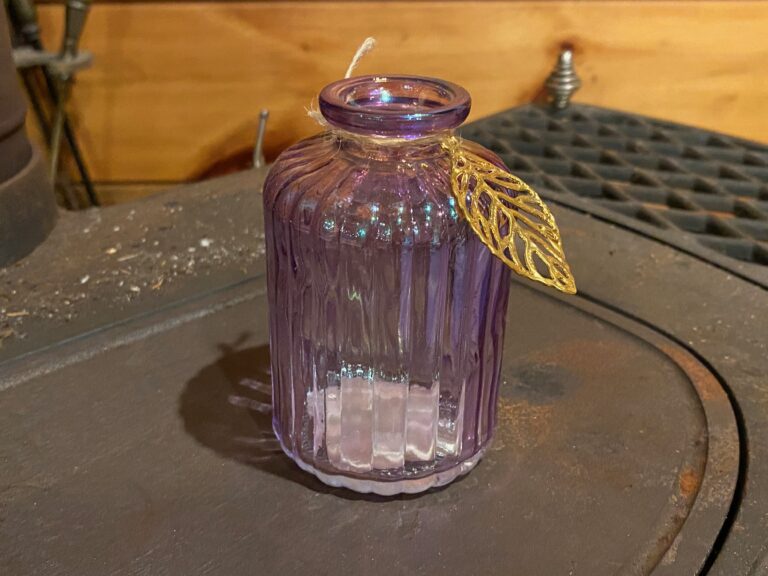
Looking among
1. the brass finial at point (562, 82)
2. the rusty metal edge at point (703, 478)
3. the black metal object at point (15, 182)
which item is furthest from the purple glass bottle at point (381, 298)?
the brass finial at point (562, 82)

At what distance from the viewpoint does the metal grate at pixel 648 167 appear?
0.75 m

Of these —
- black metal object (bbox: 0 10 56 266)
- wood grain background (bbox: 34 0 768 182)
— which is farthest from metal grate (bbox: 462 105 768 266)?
black metal object (bbox: 0 10 56 266)

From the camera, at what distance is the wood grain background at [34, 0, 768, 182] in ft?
3.53

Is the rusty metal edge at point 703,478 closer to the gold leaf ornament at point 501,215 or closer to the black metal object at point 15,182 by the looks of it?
the gold leaf ornament at point 501,215

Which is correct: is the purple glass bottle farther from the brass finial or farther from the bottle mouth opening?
the brass finial

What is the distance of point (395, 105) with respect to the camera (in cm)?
42

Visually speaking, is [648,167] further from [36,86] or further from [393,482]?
[36,86]

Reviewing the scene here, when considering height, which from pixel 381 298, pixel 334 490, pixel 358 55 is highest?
pixel 358 55

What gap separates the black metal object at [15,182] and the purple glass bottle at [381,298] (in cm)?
35

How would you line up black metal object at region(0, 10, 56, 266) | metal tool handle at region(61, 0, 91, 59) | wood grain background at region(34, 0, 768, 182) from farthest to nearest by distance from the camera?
wood grain background at region(34, 0, 768, 182) → metal tool handle at region(61, 0, 91, 59) → black metal object at region(0, 10, 56, 266)

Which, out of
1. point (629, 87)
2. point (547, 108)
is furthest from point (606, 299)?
point (629, 87)

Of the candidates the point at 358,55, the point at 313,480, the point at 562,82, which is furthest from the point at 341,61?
the point at 313,480

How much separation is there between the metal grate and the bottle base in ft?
1.32

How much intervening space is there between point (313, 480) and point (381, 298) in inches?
5.0
